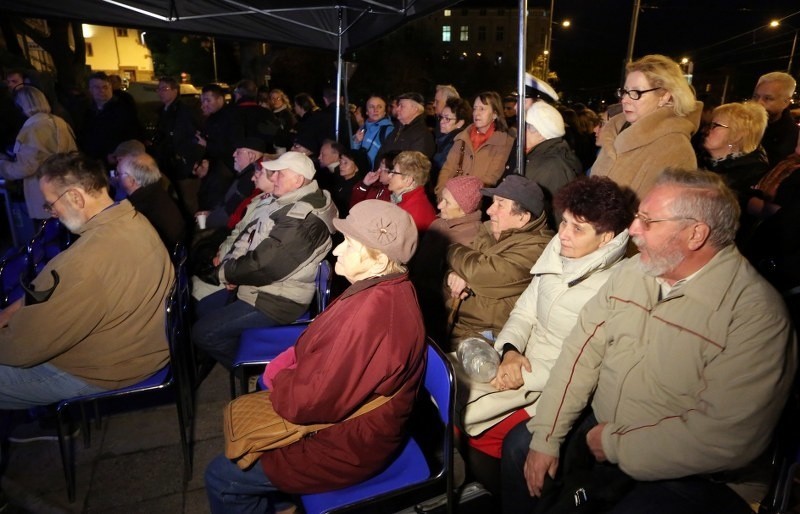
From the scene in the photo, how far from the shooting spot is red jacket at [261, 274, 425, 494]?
1924mm

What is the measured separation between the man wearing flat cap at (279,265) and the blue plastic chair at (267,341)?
0.11 m

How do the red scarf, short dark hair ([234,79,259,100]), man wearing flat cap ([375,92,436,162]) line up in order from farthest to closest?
short dark hair ([234,79,259,100]) < man wearing flat cap ([375,92,436,162]) < the red scarf

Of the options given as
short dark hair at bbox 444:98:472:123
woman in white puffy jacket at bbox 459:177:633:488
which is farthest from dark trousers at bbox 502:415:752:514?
short dark hair at bbox 444:98:472:123

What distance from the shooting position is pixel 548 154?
13.0 ft

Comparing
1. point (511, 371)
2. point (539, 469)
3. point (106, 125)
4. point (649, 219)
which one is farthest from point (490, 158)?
point (106, 125)

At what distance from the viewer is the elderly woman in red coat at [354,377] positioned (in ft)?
6.34

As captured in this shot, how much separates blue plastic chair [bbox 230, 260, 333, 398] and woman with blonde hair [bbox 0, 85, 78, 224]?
392 cm

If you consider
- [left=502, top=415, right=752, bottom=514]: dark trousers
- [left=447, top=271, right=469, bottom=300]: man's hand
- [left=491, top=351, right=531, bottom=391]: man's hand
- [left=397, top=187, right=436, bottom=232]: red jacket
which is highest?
[left=397, top=187, right=436, bottom=232]: red jacket

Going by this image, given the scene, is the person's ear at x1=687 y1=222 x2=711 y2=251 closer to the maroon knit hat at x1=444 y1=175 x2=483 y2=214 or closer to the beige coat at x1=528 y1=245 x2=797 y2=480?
the beige coat at x1=528 y1=245 x2=797 y2=480

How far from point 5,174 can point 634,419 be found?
6673mm

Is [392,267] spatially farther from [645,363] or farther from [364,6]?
[364,6]

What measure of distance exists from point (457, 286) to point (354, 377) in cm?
133

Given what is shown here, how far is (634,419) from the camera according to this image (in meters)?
2.04

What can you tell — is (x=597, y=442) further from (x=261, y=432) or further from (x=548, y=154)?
(x=548, y=154)
